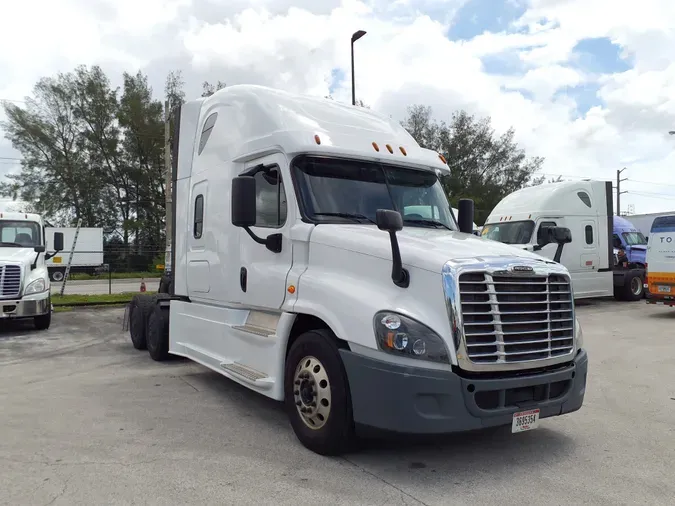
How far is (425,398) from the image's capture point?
409 cm

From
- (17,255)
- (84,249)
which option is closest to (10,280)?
(17,255)

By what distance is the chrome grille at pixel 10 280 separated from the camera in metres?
11.5

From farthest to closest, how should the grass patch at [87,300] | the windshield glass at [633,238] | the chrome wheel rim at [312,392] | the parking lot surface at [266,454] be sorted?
the windshield glass at [633,238] < the grass patch at [87,300] < the chrome wheel rim at [312,392] < the parking lot surface at [266,454]

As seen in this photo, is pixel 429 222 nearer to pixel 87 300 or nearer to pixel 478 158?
pixel 87 300

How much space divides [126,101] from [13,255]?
40.5m

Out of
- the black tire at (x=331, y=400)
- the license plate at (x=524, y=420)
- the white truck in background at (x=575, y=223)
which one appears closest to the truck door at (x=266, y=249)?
the black tire at (x=331, y=400)

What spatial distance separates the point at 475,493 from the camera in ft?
13.1

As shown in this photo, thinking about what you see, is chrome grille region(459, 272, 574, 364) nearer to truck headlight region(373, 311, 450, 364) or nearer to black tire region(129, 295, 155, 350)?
truck headlight region(373, 311, 450, 364)

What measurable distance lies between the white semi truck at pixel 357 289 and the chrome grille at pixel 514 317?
0.01 meters

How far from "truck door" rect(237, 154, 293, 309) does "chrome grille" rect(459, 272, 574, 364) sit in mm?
1849

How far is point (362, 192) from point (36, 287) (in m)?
9.14

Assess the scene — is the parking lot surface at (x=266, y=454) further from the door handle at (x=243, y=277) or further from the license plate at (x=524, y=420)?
the door handle at (x=243, y=277)

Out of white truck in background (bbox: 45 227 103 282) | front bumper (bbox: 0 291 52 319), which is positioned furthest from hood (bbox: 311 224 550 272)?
white truck in background (bbox: 45 227 103 282)

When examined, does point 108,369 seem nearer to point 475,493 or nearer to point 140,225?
point 475,493
